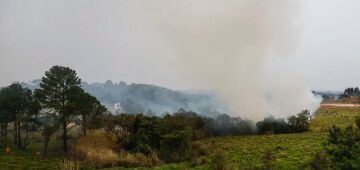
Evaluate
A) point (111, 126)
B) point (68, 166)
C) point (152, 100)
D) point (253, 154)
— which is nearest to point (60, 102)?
point (111, 126)

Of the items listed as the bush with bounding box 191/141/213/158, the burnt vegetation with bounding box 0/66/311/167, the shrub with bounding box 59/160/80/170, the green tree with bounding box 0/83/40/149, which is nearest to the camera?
the shrub with bounding box 59/160/80/170

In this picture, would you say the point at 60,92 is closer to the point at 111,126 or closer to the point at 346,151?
the point at 111,126

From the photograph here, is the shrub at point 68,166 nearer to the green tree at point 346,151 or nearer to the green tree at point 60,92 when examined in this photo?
the green tree at point 60,92

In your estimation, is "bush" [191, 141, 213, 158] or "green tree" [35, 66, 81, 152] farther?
"green tree" [35, 66, 81, 152]

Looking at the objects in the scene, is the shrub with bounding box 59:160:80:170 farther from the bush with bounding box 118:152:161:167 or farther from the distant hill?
the distant hill

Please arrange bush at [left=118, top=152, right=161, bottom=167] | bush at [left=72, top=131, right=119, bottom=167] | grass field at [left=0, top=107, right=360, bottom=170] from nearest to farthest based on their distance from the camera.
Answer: grass field at [left=0, top=107, right=360, bottom=170] < bush at [left=118, top=152, right=161, bottom=167] < bush at [left=72, top=131, right=119, bottom=167]

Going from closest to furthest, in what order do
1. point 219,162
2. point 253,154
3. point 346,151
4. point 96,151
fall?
point 346,151, point 219,162, point 253,154, point 96,151

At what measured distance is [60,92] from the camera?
178 ft

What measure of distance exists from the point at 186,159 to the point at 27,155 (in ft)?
66.3

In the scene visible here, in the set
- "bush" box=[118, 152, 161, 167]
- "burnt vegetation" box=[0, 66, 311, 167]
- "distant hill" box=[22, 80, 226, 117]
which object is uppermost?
"distant hill" box=[22, 80, 226, 117]

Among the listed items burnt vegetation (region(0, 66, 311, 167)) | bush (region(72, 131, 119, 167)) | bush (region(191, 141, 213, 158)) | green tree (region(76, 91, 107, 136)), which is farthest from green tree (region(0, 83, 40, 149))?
bush (region(191, 141, 213, 158))

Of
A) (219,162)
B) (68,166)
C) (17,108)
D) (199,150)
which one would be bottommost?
(68,166)

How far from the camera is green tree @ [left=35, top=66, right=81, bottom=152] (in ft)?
176

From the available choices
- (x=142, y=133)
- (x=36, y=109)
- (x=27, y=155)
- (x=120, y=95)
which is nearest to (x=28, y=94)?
(x=36, y=109)
